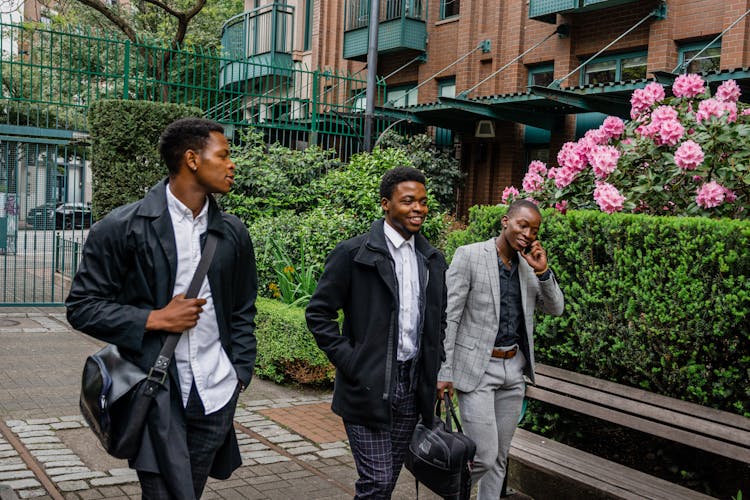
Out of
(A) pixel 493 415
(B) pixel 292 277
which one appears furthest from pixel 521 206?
(B) pixel 292 277

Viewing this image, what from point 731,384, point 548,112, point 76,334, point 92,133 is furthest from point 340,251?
point 548,112

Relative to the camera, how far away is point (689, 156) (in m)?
6.08

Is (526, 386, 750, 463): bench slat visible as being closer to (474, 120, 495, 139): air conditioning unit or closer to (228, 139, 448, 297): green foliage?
(228, 139, 448, 297): green foliage

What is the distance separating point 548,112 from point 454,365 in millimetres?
11753

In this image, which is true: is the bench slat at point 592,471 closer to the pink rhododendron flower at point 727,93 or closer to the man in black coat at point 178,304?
the man in black coat at point 178,304

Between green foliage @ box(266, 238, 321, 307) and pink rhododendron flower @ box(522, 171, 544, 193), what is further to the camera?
green foliage @ box(266, 238, 321, 307)

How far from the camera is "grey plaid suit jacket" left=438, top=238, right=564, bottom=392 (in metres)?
4.32

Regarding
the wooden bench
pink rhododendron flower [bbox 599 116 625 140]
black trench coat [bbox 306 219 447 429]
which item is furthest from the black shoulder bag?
pink rhododendron flower [bbox 599 116 625 140]

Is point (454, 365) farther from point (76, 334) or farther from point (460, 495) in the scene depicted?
point (76, 334)

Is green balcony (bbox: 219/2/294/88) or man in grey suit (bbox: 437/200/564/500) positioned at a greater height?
green balcony (bbox: 219/2/294/88)

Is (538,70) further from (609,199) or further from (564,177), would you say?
(609,199)

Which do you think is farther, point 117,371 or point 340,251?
point 340,251

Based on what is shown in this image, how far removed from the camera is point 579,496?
4852 millimetres

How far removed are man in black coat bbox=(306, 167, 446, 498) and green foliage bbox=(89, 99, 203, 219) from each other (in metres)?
8.92
